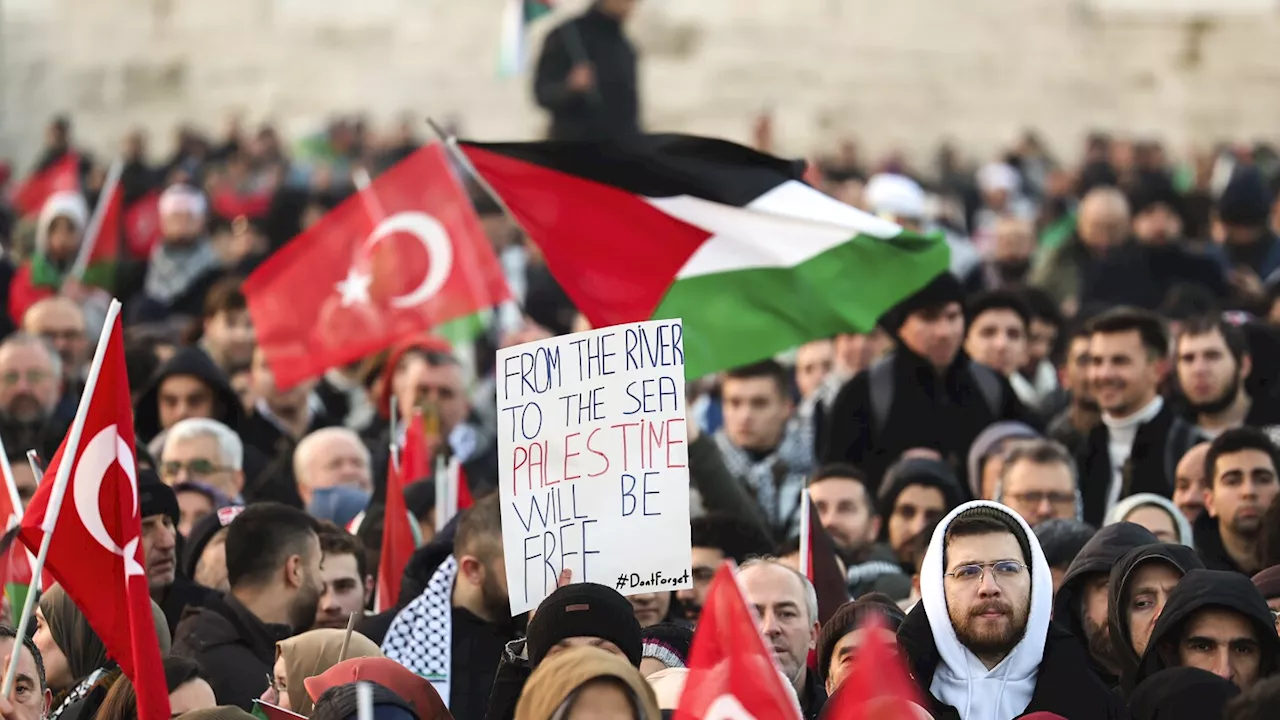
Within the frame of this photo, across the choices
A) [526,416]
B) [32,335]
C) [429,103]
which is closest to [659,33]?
[429,103]

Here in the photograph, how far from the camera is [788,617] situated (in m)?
7.75

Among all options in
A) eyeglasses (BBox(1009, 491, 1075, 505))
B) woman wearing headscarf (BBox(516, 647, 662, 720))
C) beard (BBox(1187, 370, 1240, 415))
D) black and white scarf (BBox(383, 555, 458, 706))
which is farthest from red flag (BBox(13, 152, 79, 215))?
woman wearing headscarf (BBox(516, 647, 662, 720))

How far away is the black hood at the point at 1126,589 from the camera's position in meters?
7.63

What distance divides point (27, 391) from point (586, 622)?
5.46 metres

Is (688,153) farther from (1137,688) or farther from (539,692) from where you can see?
(539,692)

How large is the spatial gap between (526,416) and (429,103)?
22.3m

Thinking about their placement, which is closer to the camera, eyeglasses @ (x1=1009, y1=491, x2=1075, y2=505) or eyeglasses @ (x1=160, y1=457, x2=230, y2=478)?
eyeglasses @ (x1=1009, y1=491, x2=1075, y2=505)

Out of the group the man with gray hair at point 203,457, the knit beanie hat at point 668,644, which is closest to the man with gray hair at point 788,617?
the knit beanie hat at point 668,644

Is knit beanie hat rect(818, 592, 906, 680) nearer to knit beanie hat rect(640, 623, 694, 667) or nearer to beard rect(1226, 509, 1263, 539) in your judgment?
knit beanie hat rect(640, 623, 694, 667)

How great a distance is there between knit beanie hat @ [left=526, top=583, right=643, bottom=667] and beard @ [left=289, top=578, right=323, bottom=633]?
1671 millimetres

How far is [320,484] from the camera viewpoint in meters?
10.5

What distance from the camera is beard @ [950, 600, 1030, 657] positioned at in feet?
23.0

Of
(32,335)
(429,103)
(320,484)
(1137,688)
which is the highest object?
(429,103)

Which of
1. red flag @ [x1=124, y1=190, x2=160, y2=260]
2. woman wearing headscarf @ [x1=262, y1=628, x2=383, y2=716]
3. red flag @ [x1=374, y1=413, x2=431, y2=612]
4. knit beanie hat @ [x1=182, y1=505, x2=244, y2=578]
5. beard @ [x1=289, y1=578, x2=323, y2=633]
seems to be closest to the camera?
woman wearing headscarf @ [x1=262, y1=628, x2=383, y2=716]
